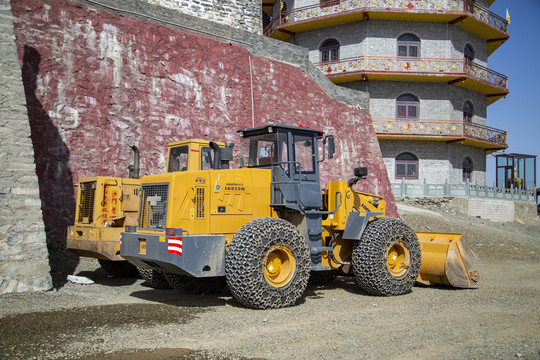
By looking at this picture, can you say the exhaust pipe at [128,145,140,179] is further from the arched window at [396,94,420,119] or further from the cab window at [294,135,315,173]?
the arched window at [396,94,420,119]

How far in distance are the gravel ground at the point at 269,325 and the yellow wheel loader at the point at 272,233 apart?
0.41m

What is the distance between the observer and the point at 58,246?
44.1ft

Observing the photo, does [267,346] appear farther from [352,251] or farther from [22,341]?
[352,251]

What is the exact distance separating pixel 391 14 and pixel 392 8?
0.43 meters

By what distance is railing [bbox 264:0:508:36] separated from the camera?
107 feet

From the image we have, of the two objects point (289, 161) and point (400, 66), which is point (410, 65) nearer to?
point (400, 66)

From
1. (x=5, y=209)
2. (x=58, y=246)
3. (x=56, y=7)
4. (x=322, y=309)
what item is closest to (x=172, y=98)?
(x=56, y=7)

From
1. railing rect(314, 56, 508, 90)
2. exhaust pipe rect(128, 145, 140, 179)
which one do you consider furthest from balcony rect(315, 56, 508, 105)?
exhaust pipe rect(128, 145, 140, 179)

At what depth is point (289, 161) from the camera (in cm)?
949

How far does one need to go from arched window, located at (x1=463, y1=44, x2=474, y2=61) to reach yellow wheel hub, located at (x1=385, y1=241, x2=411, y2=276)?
28.2m

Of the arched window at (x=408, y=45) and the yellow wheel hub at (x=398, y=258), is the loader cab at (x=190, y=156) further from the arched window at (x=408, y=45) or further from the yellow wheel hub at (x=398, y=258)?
the arched window at (x=408, y=45)

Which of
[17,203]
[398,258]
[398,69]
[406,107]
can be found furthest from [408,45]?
[17,203]

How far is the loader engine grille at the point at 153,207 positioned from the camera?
8664 mm

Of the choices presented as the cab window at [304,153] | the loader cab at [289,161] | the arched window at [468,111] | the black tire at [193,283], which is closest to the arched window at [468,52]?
the arched window at [468,111]
